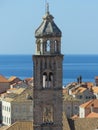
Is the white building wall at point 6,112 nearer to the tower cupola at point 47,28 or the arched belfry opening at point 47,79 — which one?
the arched belfry opening at point 47,79

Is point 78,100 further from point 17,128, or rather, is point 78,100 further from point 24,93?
point 17,128

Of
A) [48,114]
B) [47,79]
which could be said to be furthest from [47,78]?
[48,114]

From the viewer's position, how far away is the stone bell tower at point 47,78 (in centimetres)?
4056

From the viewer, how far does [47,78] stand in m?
40.9

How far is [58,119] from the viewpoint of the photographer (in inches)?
1615

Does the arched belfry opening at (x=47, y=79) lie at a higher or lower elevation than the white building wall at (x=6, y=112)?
higher

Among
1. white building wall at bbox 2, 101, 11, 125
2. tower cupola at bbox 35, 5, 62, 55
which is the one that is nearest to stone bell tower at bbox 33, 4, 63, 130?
tower cupola at bbox 35, 5, 62, 55

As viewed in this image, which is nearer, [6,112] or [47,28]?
[47,28]

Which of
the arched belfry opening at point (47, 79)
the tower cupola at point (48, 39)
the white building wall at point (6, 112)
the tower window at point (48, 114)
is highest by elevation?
the tower cupola at point (48, 39)

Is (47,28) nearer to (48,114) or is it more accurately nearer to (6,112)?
(48,114)

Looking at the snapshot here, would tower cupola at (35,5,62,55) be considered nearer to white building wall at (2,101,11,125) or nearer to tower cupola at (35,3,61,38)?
tower cupola at (35,3,61,38)

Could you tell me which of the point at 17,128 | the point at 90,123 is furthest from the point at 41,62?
the point at 90,123

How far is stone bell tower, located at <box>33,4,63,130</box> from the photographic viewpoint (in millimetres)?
40562

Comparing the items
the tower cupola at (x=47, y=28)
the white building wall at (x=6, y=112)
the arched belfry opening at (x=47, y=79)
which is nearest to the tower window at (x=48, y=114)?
the arched belfry opening at (x=47, y=79)
